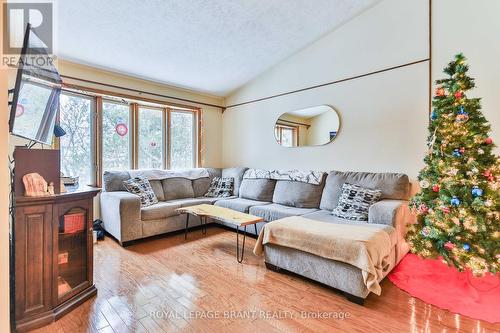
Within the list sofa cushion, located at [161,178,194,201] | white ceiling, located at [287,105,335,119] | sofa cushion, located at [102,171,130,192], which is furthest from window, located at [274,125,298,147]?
sofa cushion, located at [102,171,130,192]

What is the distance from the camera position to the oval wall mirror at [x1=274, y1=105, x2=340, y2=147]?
12.1 ft

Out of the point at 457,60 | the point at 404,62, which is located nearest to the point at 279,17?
the point at 404,62

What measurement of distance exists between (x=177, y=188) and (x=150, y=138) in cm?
100

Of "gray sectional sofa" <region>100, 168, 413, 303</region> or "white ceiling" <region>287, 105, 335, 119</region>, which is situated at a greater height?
"white ceiling" <region>287, 105, 335, 119</region>

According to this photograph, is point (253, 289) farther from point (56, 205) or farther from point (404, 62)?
point (404, 62)

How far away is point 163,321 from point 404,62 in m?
3.57

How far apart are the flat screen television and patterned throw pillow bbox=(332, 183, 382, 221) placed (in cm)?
293

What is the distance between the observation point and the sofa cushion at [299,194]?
11.5ft

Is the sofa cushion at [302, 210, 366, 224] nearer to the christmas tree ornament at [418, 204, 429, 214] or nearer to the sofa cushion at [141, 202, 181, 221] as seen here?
the christmas tree ornament at [418, 204, 429, 214]

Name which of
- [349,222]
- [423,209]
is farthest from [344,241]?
[423,209]

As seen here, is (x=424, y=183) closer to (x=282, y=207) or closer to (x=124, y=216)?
(x=282, y=207)

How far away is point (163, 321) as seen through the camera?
5.81 ft

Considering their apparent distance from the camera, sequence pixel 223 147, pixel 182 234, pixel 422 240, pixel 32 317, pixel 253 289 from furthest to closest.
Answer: pixel 223 147 → pixel 182 234 → pixel 422 240 → pixel 253 289 → pixel 32 317

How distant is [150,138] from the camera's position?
14.5 feet
